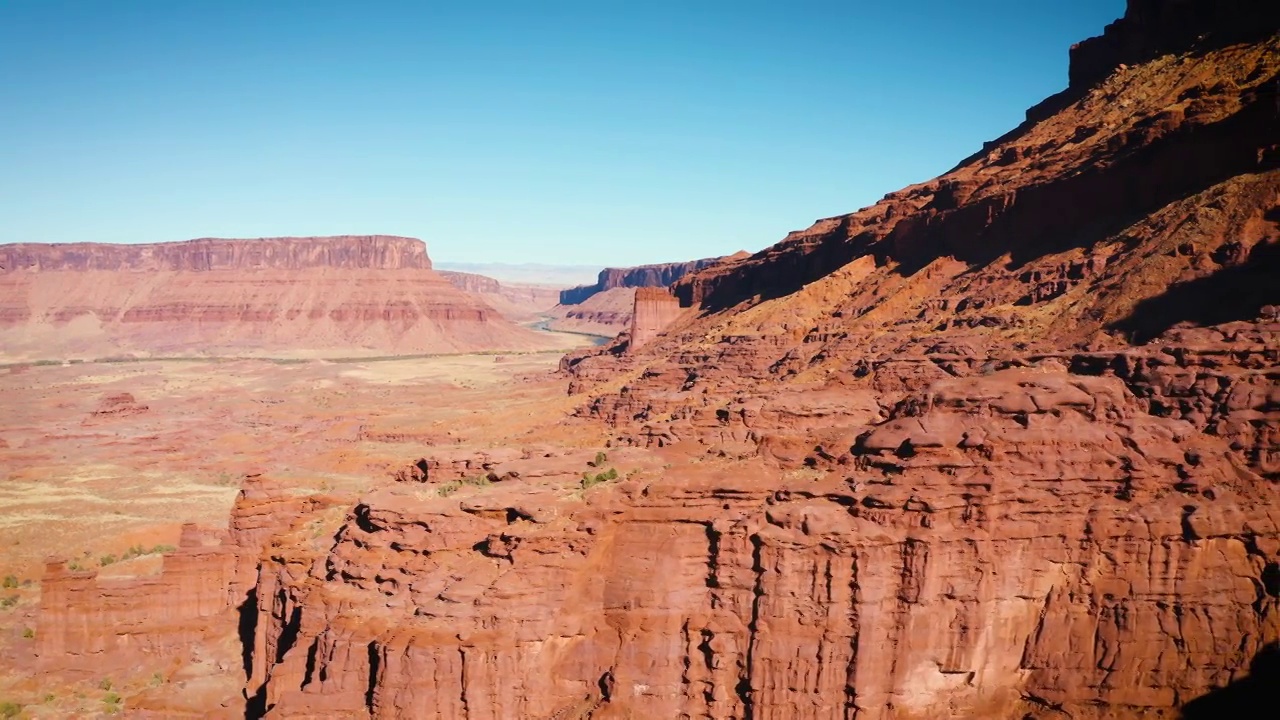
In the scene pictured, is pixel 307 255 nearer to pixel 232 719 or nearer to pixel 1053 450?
pixel 232 719

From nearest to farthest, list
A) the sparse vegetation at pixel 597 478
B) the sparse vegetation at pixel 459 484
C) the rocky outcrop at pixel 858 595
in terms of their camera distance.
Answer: the rocky outcrop at pixel 858 595 < the sparse vegetation at pixel 597 478 < the sparse vegetation at pixel 459 484

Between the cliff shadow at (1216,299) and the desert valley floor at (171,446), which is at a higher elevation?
the cliff shadow at (1216,299)

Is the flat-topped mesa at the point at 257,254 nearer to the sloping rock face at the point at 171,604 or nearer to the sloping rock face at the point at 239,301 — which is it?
the sloping rock face at the point at 239,301

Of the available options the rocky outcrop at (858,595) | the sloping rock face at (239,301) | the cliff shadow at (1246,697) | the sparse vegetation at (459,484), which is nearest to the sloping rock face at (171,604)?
the sparse vegetation at (459,484)

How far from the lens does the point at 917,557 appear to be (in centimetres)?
1919

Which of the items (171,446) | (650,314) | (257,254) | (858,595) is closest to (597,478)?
(858,595)

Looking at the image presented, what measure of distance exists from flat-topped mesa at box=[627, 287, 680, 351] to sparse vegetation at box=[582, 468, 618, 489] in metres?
60.0

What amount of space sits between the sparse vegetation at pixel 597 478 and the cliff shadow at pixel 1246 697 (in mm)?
13995

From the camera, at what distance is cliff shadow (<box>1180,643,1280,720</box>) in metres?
Result: 19.0

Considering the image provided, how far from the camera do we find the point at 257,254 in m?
166

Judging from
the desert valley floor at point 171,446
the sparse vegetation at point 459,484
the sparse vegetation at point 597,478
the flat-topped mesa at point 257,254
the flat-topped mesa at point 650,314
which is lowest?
the desert valley floor at point 171,446

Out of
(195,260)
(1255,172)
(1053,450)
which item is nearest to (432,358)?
(195,260)

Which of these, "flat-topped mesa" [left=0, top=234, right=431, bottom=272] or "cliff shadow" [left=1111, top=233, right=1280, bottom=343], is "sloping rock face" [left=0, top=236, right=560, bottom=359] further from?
"cliff shadow" [left=1111, top=233, right=1280, bottom=343]

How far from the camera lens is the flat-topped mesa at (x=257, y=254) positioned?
543 feet
